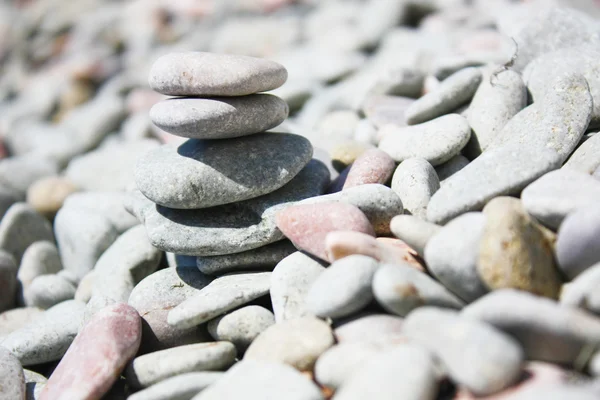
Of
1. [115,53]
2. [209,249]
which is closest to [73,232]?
[209,249]

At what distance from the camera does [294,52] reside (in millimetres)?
6141

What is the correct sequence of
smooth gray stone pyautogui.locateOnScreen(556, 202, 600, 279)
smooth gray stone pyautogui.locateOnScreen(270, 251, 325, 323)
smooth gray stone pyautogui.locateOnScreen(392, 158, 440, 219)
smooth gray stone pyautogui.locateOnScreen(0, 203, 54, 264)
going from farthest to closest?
smooth gray stone pyautogui.locateOnScreen(0, 203, 54, 264) → smooth gray stone pyautogui.locateOnScreen(392, 158, 440, 219) → smooth gray stone pyautogui.locateOnScreen(270, 251, 325, 323) → smooth gray stone pyautogui.locateOnScreen(556, 202, 600, 279)

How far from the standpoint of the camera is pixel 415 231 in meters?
1.92

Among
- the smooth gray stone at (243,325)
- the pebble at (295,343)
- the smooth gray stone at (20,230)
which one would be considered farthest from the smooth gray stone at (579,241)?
the smooth gray stone at (20,230)

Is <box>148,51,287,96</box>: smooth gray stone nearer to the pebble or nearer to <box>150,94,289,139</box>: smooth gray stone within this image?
<box>150,94,289,139</box>: smooth gray stone

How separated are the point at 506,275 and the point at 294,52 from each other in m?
4.93

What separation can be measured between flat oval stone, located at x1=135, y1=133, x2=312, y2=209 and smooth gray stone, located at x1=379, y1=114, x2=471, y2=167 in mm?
469

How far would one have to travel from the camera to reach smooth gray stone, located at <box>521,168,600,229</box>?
179 cm

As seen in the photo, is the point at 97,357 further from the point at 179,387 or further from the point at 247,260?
the point at 247,260

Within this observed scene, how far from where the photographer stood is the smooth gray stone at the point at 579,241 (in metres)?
1.65

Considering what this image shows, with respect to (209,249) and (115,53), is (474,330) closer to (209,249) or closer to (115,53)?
(209,249)

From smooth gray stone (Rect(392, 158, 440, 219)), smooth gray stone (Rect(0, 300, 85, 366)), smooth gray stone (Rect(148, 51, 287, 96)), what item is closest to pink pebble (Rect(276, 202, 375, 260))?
smooth gray stone (Rect(392, 158, 440, 219))

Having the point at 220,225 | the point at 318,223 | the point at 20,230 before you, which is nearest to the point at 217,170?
the point at 220,225

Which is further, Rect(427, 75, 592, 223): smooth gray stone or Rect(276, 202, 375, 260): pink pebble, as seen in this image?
Rect(276, 202, 375, 260): pink pebble
